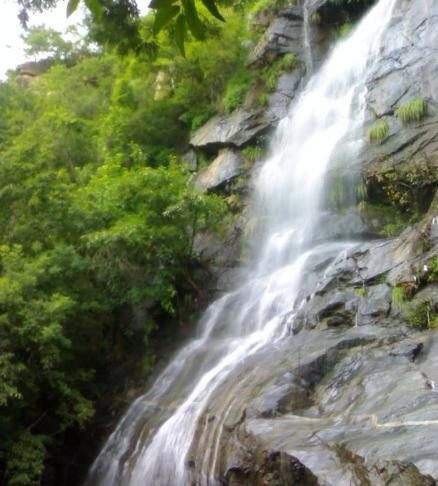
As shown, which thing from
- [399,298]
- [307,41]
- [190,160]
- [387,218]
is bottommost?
[399,298]

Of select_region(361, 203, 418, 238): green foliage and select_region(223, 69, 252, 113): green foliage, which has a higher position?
select_region(223, 69, 252, 113): green foliage

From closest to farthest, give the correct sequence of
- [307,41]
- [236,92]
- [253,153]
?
[253,153], [236,92], [307,41]

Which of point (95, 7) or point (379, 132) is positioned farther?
point (379, 132)

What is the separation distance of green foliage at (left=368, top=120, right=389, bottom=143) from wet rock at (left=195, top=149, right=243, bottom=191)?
3730mm

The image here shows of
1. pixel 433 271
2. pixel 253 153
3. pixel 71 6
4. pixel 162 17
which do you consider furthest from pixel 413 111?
pixel 162 17

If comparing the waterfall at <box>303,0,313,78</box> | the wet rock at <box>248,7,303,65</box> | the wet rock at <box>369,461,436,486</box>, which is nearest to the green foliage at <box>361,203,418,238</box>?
the waterfall at <box>303,0,313,78</box>

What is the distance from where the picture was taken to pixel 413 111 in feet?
40.8

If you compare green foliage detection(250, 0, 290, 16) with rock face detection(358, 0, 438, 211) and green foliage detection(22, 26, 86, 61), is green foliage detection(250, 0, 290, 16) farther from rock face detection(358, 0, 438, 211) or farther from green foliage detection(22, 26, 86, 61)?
green foliage detection(22, 26, 86, 61)

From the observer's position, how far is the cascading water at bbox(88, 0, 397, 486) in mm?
7926

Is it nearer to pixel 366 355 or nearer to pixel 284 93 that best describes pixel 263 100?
pixel 284 93

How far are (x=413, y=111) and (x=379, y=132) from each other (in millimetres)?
756

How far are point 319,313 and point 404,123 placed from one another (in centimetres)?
513

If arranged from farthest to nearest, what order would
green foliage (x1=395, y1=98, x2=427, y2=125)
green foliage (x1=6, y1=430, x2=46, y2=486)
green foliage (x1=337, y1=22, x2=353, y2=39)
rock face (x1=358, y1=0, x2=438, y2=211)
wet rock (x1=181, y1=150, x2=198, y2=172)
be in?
wet rock (x1=181, y1=150, x2=198, y2=172)
green foliage (x1=337, y1=22, x2=353, y2=39)
green foliage (x1=395, y1=98, x2=427, y2=125)
rock face (x1=358, y1=0, x2=438, y2=211)
green foliage (x1=6, y1=430, x2=46, y2=486)

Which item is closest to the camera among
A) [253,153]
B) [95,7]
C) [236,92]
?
[95,7]
